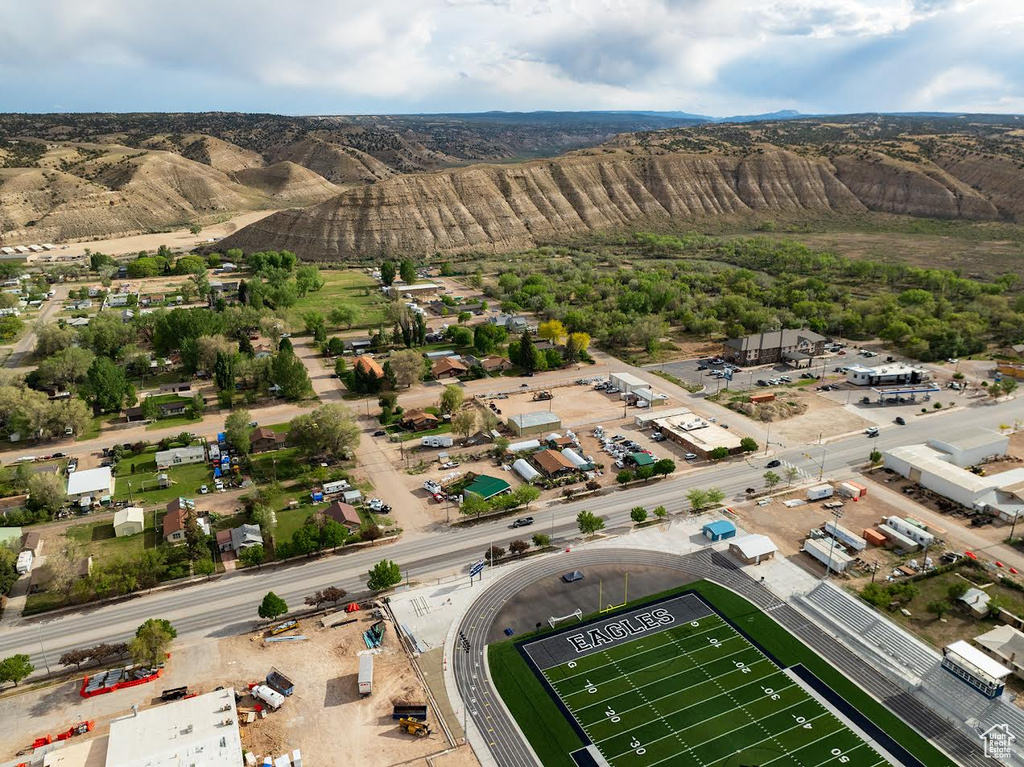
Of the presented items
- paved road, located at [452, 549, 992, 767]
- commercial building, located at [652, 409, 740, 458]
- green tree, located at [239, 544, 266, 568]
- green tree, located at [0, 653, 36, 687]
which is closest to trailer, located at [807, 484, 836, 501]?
commercial building, located at [652, 409, 740, 458]

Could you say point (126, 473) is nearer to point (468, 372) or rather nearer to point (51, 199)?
point (468, 372)

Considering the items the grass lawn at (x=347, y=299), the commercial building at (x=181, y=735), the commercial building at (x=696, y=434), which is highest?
the grass lawn at (x=347, y=299)

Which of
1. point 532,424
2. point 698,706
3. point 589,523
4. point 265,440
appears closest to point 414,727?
point 698,706

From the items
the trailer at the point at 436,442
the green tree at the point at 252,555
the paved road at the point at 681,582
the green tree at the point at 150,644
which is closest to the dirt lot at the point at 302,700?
the green tree at the point at 150,644

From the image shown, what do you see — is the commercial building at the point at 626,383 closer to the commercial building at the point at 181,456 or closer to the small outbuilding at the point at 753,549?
the small outbuilding at the point at 753,549

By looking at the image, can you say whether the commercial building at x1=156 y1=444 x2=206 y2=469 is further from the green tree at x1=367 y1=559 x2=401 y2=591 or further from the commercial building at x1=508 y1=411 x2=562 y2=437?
the commercial building at x1=508 y1=411 x2=562 y2=437

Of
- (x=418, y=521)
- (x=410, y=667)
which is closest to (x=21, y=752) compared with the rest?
(x=410, y=667)
